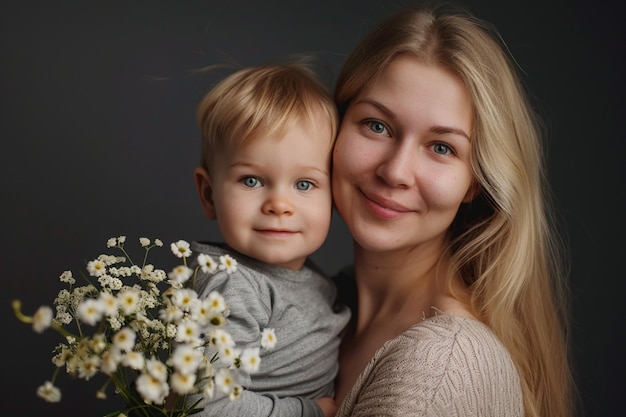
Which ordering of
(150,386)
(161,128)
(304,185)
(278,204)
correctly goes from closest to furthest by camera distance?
1. (150,386)
2. (278,204)
3. (304,185)
4. (161,128)

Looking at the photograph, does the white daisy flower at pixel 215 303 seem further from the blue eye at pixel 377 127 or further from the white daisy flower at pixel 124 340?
the blue eye at pixel 377 127

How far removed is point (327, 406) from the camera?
238 centimetres

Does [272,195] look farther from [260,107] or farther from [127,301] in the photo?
[127,301]

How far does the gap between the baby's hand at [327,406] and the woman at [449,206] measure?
5cm

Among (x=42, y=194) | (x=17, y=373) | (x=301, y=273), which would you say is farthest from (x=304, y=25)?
(x=17, y=373)

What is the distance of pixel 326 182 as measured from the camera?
241 centimetres

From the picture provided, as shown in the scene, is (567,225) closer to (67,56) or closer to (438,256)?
(438,256)

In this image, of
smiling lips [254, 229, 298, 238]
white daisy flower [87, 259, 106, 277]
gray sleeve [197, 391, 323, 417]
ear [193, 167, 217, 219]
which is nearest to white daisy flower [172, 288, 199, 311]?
white daisy flower [87, 259, 106, 277]

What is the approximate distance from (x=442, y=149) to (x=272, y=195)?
520 millimetres

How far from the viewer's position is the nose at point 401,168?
2.30 meters

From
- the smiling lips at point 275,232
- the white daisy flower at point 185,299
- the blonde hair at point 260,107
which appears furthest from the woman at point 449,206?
the white daisy flower at point 185,299

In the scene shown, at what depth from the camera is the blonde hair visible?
2266mm

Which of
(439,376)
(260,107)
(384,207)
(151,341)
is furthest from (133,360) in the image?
A: (384,207)

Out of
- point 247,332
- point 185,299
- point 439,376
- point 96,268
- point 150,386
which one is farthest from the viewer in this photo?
point 247,332
